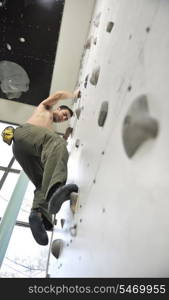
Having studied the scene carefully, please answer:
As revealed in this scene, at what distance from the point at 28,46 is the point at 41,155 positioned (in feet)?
9.93

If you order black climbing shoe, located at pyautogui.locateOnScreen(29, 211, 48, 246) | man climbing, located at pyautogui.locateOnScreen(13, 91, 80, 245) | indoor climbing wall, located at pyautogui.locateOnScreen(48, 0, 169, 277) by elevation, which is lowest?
black climbing shoe, located at pyautogui.locateOnScreen(29, 211, 48, 246)

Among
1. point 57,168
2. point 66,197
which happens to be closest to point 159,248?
point 66,197

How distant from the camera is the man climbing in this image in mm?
1792

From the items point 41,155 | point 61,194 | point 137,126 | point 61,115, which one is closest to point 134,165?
point 137,126

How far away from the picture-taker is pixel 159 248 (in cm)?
56

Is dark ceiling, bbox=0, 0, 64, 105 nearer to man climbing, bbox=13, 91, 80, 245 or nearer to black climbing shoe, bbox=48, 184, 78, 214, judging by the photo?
man climbing, bbox=13, 91, 80, 245

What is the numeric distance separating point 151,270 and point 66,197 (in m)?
1.11

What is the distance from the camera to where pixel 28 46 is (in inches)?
191

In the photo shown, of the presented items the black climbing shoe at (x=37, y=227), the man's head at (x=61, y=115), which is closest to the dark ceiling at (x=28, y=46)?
the man's head at (x=61, y=115)

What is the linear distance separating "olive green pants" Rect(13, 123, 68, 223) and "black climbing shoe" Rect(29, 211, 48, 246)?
0.33ft

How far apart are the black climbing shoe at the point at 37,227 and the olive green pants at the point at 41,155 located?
10 cm

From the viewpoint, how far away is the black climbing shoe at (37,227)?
6.82 ft

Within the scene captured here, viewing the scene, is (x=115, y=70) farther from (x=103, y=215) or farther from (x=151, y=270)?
(x=151, y=270)

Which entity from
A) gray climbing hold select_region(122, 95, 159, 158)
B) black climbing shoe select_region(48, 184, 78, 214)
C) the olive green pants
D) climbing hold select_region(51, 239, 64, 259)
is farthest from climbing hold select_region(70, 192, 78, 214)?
gray climbing hold select_region(122, 95, 159, 158)
